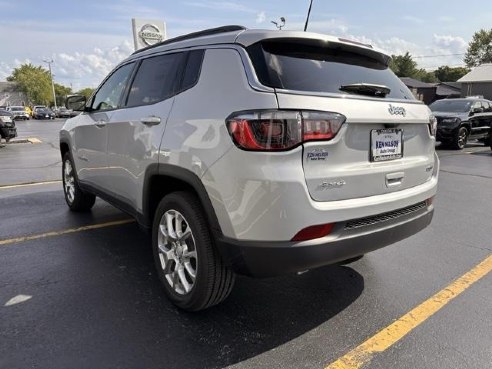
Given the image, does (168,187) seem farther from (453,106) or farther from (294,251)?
(453,106)

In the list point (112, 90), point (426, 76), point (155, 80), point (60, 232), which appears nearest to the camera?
point (155, 80)

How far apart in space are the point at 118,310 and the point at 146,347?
0.53 m

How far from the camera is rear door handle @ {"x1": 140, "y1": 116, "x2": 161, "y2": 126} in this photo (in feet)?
10.4

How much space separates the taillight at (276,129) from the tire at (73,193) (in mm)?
3570

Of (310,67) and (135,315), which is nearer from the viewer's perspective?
(310,67)

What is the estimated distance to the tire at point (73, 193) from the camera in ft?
17.9

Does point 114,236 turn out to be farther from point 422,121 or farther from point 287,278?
point 422,121

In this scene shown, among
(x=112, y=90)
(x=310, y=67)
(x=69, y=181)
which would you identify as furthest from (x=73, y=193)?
(x=310, y=67)

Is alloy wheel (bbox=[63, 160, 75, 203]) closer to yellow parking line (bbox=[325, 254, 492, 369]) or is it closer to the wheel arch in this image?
the wheel arch

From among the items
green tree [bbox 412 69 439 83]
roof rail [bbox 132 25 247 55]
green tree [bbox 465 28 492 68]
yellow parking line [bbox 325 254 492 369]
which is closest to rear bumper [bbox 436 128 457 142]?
yellow parking line [bbox 325 254 492 369]

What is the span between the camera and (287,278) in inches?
141

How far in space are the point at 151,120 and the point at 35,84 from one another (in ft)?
289

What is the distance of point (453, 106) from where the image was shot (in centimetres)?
1495

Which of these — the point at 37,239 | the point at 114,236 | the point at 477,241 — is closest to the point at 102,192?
the point at 114,236
